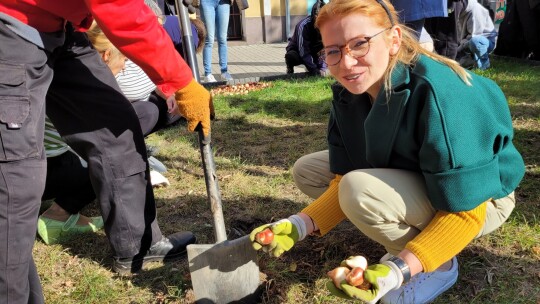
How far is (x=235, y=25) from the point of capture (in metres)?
15.0

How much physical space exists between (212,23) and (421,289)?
634 centimetres

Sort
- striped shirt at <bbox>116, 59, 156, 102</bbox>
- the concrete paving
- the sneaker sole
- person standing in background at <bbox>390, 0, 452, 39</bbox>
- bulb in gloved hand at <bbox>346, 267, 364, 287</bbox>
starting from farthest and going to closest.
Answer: the concrete paving → person standing in background at <bbox>390, 0, 452, 39</bbox> → striped shirt at <bbox>116, 59, 156, 102</bbox> → the sneaker sole → bulb in gloved hand at <bbox>346, 267, 364, 287</bbox>

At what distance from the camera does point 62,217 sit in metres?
2.68

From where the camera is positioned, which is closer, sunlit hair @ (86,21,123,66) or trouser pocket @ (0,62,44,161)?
trouser pocket @ (0,62,44,161)

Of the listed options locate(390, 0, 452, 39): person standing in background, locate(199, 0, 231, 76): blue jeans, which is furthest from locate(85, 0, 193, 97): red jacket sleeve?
locate(199, 0, 231, 76): blue jeans

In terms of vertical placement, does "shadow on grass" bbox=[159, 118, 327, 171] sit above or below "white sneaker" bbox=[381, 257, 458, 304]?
below

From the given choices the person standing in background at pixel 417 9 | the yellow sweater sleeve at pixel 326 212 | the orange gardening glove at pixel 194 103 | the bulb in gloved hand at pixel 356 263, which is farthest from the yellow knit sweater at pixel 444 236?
the person standing in background at pixel 417 9

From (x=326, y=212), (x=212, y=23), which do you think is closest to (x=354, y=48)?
(x=326, y=212)

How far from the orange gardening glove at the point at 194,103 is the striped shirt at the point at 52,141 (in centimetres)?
113

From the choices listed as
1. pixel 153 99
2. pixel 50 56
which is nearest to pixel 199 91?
pixel 50 56

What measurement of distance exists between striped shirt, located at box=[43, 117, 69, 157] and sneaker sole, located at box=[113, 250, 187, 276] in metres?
0.82

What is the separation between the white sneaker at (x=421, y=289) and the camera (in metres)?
1.83

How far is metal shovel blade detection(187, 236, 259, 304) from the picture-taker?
6.03ft

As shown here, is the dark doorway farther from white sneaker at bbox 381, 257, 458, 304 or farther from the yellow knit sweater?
the yellow knit sweater
